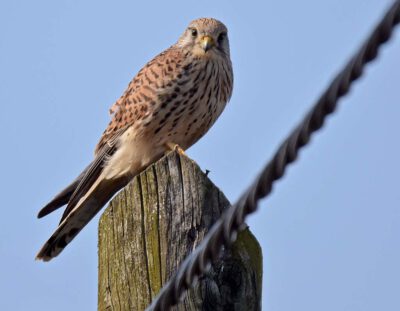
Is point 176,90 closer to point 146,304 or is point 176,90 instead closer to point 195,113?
point 195,113

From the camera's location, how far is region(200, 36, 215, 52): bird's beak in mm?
5873

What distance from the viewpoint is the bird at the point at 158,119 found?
18.2ft

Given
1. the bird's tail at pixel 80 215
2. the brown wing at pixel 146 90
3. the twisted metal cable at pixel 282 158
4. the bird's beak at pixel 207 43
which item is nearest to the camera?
the twisted metal cable at pixel 282 158

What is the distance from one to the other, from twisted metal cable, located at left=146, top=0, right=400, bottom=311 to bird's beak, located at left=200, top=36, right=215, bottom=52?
13.0ft

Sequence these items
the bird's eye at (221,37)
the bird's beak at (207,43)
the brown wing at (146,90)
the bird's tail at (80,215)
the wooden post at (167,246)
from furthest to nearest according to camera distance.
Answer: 1. the bird's eye at (221,37)
2. the bird's beak at (207,43)
3. the brown wing at (146,90)
4. the bird's tail at (80,215)
5. the wooden post at (167,246)

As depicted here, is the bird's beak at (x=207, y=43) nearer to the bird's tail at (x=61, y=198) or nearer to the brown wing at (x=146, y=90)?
the brown wing at (x=146, y=90)

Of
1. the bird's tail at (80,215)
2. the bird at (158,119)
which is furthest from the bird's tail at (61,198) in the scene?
the bird's tail at (80,215)

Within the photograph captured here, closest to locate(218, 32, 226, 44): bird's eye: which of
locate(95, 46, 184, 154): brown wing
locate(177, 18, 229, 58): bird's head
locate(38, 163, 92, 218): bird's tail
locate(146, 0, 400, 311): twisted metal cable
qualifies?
locate(177, 18, 229, 58): bird's head

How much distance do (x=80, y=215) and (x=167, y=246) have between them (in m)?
2.36

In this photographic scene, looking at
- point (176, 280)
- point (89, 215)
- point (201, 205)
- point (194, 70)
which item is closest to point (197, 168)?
point (201, 205)

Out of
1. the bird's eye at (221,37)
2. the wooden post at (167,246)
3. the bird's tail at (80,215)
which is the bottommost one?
the wooden post at (167,246)

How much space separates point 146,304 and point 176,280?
0.85 metres

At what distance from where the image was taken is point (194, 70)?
5695mm

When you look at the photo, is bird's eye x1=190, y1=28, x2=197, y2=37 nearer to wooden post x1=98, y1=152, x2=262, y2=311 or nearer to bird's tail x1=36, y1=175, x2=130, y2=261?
bird's tail x1=36, y1=175, x2=130, y2=261
